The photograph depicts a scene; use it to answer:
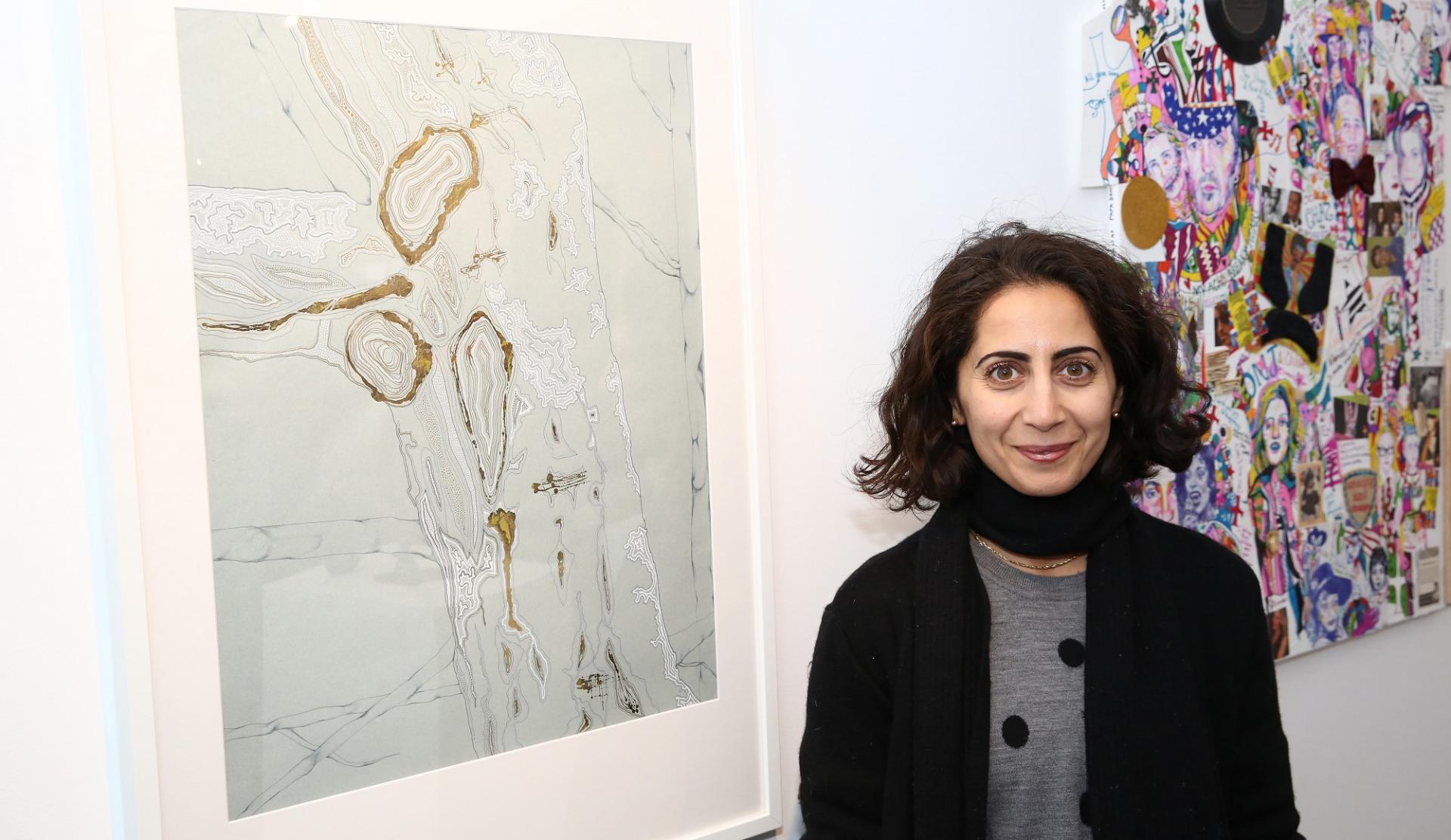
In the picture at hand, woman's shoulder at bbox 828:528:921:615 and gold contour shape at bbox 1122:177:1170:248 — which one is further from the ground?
gold contour shape at bbox 1122:177:1170:248

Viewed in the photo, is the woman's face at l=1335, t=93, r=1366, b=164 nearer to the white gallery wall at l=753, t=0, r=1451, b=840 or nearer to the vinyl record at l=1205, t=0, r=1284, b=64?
the vinyl record at l=1205, t=0, r=1284, b=64

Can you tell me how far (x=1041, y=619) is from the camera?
115 cm

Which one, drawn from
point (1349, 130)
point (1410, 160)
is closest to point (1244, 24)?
point (1349, 130)

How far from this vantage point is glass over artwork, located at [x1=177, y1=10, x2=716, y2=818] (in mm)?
986

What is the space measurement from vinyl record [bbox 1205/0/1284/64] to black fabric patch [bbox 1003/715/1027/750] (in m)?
1.29

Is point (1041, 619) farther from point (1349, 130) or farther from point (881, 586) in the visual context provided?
point (1349, 130)

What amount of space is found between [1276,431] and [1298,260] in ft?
1.04

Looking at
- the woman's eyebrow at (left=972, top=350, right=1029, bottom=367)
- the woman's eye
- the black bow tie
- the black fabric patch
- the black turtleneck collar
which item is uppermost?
the black bow tie

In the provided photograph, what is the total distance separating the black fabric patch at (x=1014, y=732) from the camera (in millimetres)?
1092

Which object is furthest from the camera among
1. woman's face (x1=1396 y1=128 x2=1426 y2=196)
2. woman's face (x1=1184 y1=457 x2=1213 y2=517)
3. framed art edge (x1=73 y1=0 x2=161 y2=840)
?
woman's face (x1=1396 y1=128 x2=1426 y2=196)

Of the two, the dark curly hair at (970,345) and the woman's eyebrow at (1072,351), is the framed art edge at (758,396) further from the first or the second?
the woman's eyebrow at (1072,351)

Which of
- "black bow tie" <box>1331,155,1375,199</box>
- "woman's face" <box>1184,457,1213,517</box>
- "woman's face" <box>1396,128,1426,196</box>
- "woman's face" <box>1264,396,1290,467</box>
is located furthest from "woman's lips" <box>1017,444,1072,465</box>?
"woman's face" <box>1396,128,1426,196</box>

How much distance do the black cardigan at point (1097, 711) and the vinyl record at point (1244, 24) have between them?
3.35ft

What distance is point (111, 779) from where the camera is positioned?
0.96m
